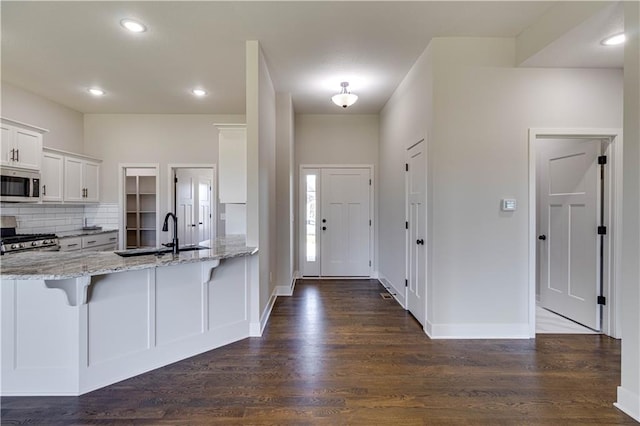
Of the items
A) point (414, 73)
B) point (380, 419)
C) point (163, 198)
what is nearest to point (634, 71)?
point (414, 73)

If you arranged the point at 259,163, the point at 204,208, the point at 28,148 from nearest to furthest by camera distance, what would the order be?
the point at 259,163 → the point at 28,148 → the point at 204,208

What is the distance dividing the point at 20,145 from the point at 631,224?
20.4ft

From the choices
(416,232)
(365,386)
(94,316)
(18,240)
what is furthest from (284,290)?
(18,240)

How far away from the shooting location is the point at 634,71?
1967mm

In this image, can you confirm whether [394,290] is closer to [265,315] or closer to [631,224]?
[265,315]

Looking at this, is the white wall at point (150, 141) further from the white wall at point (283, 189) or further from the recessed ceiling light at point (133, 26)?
the recessed ceiling light at point (133, 26)

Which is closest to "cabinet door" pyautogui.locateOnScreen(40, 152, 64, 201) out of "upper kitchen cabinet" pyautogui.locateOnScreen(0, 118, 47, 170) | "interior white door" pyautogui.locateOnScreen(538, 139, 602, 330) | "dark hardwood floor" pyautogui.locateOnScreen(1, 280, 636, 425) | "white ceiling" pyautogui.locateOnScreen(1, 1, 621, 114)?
"upper kitchen cabinet" pyautogui.locateOnScreen(0, 118, 47, 170)

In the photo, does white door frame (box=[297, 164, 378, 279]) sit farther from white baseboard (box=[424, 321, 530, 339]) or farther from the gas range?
the gas range

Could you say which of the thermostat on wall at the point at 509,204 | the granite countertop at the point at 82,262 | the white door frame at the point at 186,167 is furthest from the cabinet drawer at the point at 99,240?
the thermostat on wall at the point at 509,204

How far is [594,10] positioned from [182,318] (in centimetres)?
390

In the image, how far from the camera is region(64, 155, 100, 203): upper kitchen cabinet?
493 cm

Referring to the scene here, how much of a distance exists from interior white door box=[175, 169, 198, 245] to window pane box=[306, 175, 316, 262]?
2.34m

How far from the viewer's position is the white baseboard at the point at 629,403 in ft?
6.35

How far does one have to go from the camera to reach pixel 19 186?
4.05m
